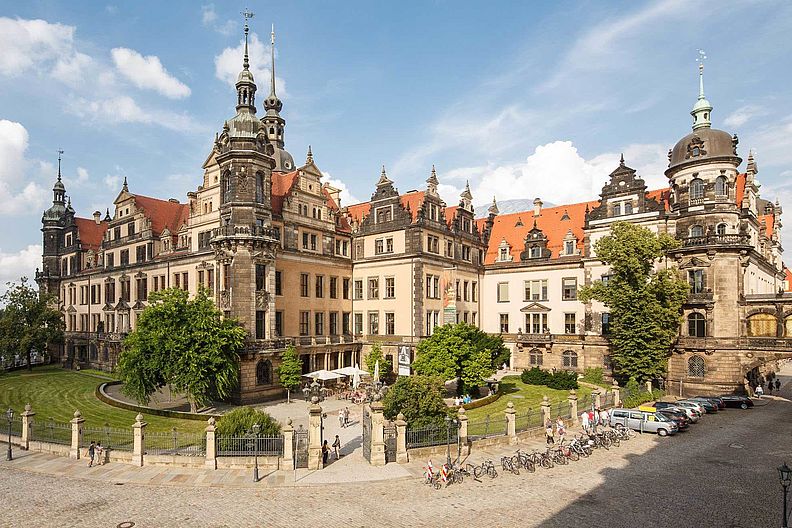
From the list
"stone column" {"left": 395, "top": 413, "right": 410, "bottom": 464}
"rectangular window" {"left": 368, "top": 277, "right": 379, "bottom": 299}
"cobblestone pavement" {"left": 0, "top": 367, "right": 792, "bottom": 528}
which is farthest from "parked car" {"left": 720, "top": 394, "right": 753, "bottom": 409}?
"rectangular window" {"left": 368, "top": 277, "right": 379, "bottom": 299}

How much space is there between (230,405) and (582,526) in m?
30.1

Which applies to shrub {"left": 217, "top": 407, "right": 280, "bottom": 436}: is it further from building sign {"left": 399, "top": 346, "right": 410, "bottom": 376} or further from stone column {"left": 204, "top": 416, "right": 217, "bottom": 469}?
building sign {"left": 399, "top": 346, "right": 410, "bottom": 376}

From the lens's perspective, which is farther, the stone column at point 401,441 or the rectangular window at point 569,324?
the rectangular window at point 569,324

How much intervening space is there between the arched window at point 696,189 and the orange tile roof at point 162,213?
173 ft

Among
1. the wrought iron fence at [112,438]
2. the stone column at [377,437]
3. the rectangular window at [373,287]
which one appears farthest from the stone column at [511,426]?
the rectangular window at [373,287]

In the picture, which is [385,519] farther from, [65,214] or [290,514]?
[65,214]

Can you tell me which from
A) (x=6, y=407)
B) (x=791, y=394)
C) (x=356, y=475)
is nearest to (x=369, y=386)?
(x=356, y=475)

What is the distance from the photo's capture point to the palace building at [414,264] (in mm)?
42688

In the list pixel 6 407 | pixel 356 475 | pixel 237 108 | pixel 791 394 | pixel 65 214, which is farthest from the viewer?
pixel 65 214

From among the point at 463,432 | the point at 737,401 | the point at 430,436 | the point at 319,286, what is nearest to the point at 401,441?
the point at 430,436

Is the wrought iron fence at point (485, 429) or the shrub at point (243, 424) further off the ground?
the shrub at point (243, 424)

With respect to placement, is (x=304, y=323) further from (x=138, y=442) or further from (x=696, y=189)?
(x=696, y=189)

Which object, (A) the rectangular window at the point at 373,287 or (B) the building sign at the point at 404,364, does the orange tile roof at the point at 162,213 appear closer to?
(A) the rectangular window at the point at 373,287

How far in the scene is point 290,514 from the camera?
19.0 m
